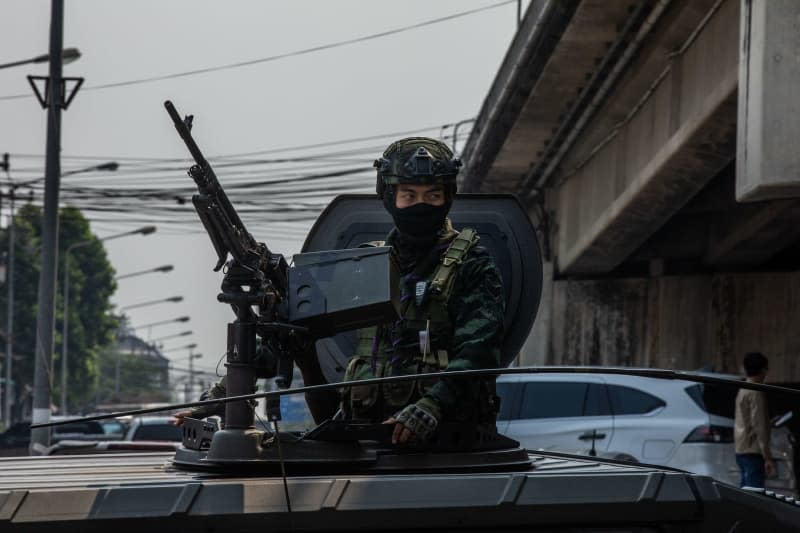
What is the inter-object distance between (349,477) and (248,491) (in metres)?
0.26

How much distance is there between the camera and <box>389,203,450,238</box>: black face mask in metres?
4.85

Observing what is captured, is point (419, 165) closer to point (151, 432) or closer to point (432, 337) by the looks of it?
point (432, 337)

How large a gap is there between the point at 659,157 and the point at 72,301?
70438 millimetres

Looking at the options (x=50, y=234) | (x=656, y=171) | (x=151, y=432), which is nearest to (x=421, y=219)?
(x=656, y=171)

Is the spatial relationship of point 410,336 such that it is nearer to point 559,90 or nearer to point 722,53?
point 722,53

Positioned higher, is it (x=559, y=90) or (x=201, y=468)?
(x=559, y=90)

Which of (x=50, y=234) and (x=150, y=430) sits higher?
(x=50, y=234)

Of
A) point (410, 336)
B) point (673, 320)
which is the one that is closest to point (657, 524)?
point (410, 336)

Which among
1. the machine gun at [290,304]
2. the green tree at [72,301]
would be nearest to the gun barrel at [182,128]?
the machine gun at [290,304]

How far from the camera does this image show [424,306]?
476 cm

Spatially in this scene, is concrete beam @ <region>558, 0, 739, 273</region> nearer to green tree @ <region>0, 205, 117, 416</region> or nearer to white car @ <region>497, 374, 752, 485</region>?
white car @ <region>497, 374, 752, 485</region>

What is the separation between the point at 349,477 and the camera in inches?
141

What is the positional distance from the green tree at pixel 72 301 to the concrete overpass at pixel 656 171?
154ft

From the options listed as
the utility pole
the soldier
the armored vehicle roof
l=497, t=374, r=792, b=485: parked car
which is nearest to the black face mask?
the soldier
